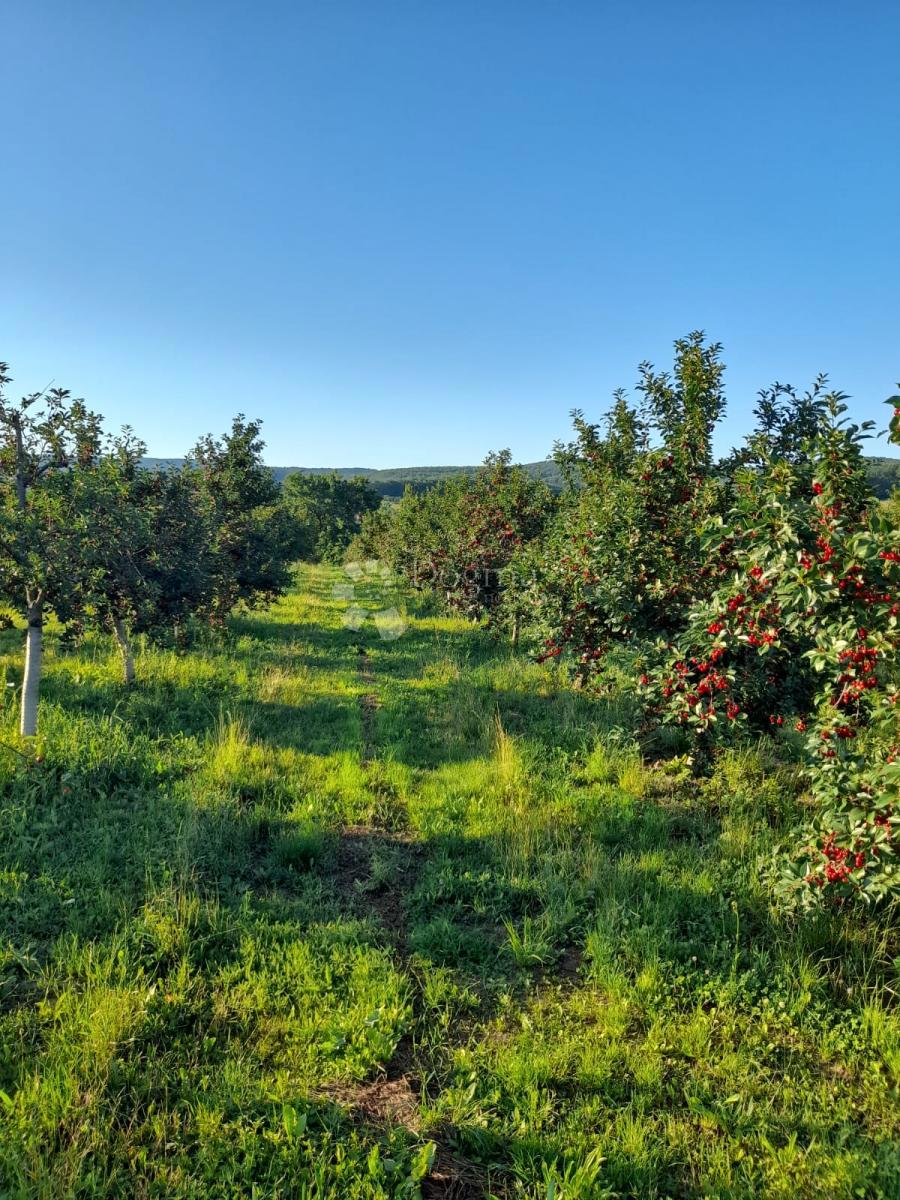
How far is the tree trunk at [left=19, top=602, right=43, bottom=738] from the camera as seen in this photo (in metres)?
6.88

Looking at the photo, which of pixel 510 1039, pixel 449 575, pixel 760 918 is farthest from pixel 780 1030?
pixel 449 575

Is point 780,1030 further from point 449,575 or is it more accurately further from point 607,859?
point 449,575

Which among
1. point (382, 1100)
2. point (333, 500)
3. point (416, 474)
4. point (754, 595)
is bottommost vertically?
point (382, 1100)

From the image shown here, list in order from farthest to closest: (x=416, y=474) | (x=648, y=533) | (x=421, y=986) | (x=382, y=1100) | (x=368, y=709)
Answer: (x=416, y=474)
(x=368, y=709)
(x=648, y=533)
(x=421, y=986)
(x=382, y=1100)

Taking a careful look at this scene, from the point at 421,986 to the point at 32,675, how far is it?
20.3 feet

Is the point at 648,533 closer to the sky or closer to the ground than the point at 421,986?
closer to the sky

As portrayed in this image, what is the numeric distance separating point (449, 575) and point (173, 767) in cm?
1185

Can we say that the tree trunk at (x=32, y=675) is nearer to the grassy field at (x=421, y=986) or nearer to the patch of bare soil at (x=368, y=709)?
the grassy field at (x=421, y=986)

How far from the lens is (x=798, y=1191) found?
8.29 ft

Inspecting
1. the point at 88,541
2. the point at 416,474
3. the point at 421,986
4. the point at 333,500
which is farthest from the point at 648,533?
the point at 416,474

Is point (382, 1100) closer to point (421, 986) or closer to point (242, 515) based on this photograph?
point (421, 986)

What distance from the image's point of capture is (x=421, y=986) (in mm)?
3801

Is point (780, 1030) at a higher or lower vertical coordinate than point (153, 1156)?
higher

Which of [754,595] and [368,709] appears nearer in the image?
[754,595]
